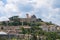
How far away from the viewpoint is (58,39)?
36344mm

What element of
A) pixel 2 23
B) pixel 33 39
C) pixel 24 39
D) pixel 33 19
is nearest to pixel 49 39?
pixel 33 39

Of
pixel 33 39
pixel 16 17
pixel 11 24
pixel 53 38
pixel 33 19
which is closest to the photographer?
pixel 33 39

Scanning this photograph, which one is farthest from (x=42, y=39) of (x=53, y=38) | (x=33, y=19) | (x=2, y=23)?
(x=33, y=19)

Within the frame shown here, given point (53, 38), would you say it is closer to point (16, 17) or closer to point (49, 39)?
point (49, 39)

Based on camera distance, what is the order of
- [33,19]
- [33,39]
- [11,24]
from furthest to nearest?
[33,19]
[11,24]
[33,39]

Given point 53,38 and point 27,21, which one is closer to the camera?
point 53,38

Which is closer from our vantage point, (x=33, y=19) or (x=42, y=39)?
(x=42, y=39)

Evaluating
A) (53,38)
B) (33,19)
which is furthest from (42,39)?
(33,19)

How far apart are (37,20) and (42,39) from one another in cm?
4434

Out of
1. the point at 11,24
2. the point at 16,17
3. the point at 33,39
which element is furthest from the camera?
the point at 16,17

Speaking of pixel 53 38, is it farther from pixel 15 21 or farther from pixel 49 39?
pixel 15 21

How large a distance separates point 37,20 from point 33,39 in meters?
47.0

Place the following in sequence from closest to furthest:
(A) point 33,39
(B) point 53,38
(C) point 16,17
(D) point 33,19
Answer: (A) point 33,39, (B) point 53,38, (C) point 16,17, (D) point 33,19

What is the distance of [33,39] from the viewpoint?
33.7 metres
